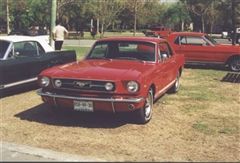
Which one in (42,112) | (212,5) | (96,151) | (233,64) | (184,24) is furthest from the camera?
(184,24)

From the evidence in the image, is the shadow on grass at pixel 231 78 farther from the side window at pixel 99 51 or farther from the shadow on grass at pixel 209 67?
the side window at pixel 99 51

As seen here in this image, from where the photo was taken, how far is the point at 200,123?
7871 millimetres

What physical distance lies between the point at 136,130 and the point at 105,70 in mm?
1181

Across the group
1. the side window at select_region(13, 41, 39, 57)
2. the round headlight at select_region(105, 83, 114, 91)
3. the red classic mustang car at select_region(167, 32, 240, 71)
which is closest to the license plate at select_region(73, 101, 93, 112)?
the round headlight at select_region(105, 83, 114, 91)

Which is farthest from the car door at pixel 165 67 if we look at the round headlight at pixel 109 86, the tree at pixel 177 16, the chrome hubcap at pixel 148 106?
the tree at pixel 177 16

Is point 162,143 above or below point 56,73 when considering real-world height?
below

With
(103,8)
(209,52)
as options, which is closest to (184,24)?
(103,8)

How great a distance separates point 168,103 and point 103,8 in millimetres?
39200

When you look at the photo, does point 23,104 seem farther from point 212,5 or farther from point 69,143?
point 212,5

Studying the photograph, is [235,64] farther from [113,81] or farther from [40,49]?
[113,81]

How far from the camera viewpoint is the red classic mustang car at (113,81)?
7258mm

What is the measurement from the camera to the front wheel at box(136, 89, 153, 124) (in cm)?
753

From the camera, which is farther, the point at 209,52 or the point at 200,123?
the point at 209,52

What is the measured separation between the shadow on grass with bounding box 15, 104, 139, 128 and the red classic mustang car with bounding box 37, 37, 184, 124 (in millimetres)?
326
